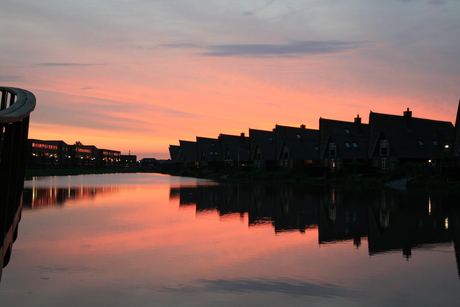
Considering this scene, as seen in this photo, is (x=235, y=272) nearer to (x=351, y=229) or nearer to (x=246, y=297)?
(x=246, y=297)

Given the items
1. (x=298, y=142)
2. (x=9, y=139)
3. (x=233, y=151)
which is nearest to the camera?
(x=9, y=139)

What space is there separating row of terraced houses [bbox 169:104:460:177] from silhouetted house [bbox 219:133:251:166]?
689 cm

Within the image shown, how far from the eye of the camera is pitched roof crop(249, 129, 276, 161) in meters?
82.4

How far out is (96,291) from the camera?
9.05 metres

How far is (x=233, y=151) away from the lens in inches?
3807

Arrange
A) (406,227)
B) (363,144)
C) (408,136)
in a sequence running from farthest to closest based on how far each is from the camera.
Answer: (363,144), (408,136), (406,227)

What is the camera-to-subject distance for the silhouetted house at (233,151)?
96188 mm

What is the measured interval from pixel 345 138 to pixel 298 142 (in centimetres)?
1009

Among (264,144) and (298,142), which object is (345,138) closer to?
(298,142)

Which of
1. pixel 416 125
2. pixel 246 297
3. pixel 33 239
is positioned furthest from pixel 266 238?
pixel 416 125

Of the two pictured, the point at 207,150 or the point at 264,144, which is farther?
the point at 207,150

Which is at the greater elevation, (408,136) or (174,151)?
(174,151)

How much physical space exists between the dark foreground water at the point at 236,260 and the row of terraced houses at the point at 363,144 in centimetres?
3401

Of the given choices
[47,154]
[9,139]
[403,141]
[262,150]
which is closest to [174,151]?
[47,154]
